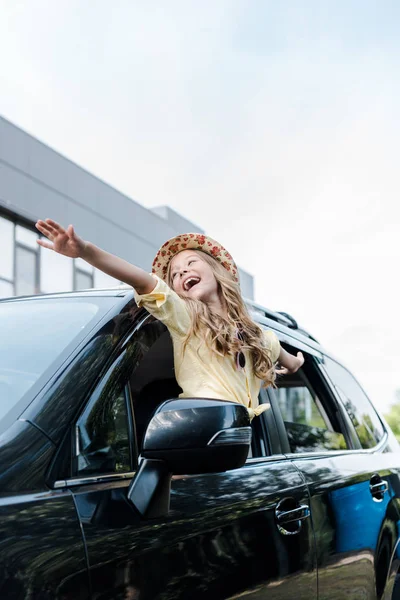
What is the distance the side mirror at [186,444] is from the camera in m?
1.60

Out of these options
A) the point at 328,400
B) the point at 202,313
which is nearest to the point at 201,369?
the point at 202,313

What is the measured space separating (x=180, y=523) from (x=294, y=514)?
0.65 meters

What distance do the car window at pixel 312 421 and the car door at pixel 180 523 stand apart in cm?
59

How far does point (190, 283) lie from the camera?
2.71m

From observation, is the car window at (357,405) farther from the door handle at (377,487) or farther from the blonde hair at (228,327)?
the blonde hair at (228,327)

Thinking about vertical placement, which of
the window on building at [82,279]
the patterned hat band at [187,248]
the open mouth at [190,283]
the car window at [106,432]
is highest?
the window on building at [82,279]

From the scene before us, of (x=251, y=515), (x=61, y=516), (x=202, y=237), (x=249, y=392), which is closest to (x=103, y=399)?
(x=61, y=516)

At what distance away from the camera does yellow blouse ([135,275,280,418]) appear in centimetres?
229

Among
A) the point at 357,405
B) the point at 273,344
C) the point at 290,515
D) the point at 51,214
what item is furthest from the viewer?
the point at 51,214

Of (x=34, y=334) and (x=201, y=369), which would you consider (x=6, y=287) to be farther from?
(x=34, y=334)

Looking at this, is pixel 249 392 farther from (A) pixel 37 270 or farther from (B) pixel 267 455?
(A) pixel 37 270

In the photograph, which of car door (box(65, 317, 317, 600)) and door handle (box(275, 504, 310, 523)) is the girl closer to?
car door (box(65, 317, 317, 600))

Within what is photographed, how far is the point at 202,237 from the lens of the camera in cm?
293

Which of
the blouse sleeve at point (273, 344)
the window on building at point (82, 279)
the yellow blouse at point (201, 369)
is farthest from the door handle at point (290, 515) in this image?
the window on building at point (82, 279)
